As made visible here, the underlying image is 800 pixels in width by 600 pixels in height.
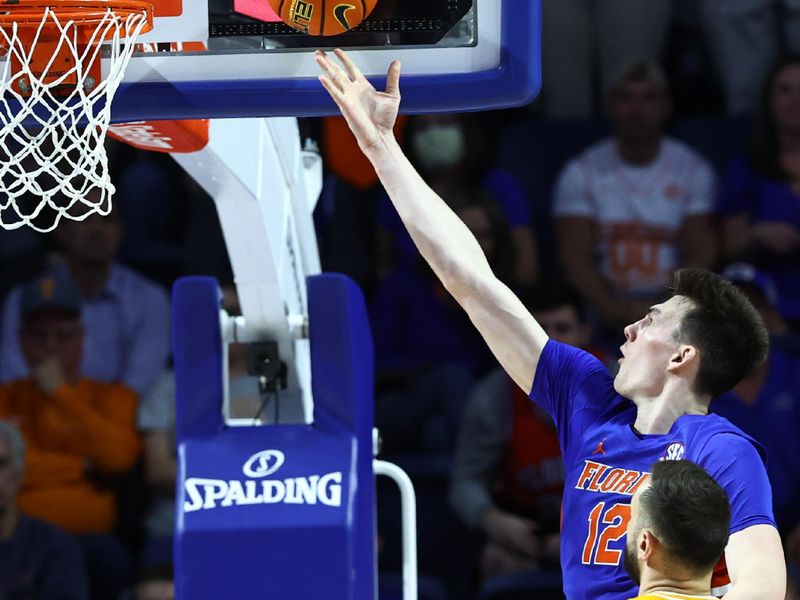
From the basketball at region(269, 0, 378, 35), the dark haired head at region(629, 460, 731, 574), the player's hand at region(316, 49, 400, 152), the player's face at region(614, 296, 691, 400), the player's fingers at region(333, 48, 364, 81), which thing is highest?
the basketball at region(269, 0, 378, 35)

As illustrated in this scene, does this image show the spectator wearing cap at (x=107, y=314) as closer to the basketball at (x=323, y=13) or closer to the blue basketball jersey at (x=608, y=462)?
the blue basketball jersey at (x=608, y=462)

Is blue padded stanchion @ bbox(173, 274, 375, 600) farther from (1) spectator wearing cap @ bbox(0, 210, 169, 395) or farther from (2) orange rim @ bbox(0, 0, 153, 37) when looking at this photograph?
(1) spectator wearing cap @ bbox(0, 210, 169, 395)

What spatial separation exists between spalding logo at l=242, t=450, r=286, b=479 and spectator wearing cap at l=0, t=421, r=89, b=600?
2390mm

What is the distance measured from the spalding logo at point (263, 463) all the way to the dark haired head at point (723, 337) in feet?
4.21

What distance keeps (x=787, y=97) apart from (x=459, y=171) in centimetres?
162

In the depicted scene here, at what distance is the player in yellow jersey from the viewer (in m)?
2.80

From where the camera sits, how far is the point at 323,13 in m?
3.27

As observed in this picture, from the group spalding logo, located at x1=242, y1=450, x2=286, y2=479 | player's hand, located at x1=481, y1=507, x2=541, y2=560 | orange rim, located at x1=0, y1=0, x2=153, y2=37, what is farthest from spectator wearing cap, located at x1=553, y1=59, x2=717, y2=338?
orange rim, located at x1=0, y1=0, x2=153, y2=37

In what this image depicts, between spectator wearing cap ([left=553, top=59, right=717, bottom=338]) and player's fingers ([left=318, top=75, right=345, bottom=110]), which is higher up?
player's fingers ([left=318, top=75, right=345, bottom=110])

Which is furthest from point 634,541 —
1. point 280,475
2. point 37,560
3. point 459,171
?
point 459,171

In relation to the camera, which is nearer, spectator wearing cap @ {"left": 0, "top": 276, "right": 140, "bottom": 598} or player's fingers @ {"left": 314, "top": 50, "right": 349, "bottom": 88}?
player's fingers @ {"left": 314, "top": 50, "right": 349, "bottom": 88}

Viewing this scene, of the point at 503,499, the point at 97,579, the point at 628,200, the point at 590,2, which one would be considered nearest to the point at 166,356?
the point at 97,579

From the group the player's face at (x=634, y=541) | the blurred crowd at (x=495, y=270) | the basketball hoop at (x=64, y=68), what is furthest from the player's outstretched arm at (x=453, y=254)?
the blurred crowd at (x=495, y=270)

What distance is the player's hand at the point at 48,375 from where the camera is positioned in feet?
22.3
